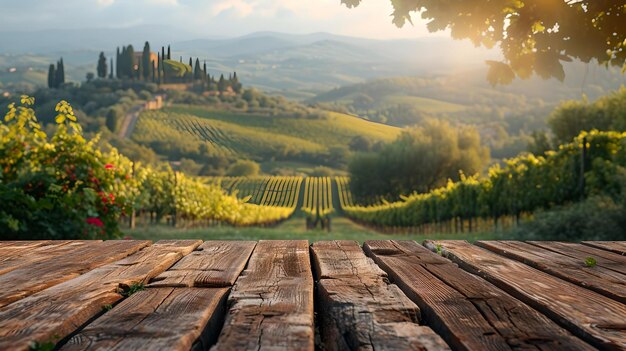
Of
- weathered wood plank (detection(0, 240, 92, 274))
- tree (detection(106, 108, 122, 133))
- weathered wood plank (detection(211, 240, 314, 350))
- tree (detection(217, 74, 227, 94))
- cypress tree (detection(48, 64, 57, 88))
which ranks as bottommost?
weathered wood plank (detection(0, 240, 92, 274))

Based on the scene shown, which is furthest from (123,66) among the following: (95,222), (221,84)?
(95,222)

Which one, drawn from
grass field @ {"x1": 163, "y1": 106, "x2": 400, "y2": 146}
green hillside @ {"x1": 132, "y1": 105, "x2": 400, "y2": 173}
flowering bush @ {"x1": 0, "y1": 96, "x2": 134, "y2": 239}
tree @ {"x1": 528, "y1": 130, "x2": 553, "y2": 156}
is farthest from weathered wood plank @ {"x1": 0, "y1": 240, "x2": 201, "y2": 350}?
tree @ {"x1": 528, "y1": 130, "x2": 553, "y2": 156}

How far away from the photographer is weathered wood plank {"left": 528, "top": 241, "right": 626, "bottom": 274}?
8.06 feet

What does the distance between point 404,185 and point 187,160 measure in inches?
1704

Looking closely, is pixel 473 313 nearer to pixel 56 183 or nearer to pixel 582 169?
pixel 56 183

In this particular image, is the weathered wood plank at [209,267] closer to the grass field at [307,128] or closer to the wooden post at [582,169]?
the grass field at [307,128]

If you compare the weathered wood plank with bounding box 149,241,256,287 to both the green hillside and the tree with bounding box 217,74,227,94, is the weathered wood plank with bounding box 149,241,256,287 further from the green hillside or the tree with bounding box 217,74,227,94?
the tree with bounding box 217,74,227,94

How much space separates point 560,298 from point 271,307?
2.87 feet

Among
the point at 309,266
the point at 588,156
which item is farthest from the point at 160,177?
the point at 309,266

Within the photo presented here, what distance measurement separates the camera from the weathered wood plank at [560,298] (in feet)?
4.55

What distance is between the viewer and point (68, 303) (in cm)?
161

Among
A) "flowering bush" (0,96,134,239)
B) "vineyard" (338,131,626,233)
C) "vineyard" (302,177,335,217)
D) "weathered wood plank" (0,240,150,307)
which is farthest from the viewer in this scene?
"vineyard" (302,177,335,217)

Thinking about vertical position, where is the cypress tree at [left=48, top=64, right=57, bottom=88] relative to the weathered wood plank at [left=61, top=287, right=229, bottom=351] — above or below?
above

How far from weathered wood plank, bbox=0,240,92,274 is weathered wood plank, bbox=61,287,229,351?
910 millimetres
